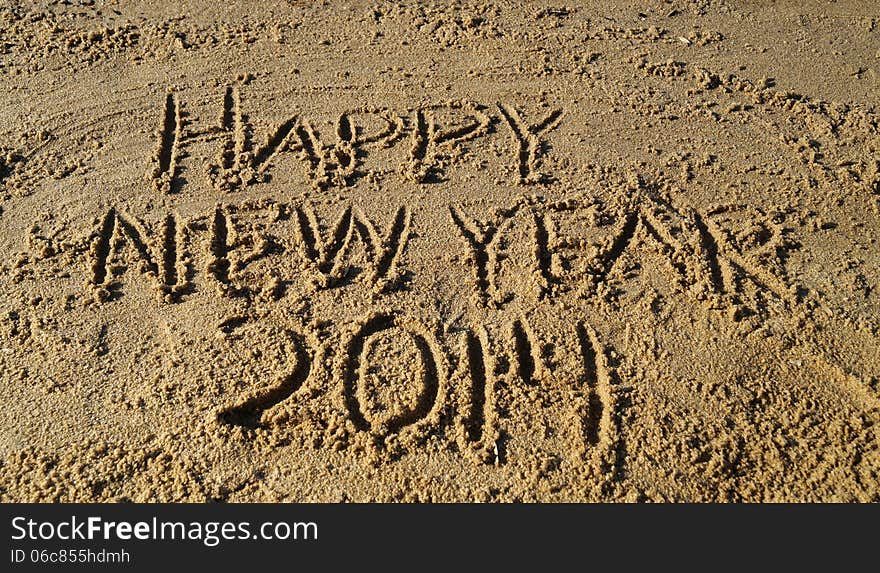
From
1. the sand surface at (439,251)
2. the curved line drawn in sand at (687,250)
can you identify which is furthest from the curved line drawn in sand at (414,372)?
the curved line drawn in sand at (687,250)

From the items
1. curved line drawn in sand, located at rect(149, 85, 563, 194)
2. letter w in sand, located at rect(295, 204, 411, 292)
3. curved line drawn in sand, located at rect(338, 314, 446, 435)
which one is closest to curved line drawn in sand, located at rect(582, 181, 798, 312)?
curved line drawn in sand, located at rect(149, 85, 563, 194)

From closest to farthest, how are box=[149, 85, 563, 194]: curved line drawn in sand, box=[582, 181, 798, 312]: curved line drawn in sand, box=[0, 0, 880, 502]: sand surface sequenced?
1. box=[0, 0, 880, 502]: sand surface
2. box=[582, 181, 798, 312]: curved line drawn in sand
3. box=[149, 85, 563, 194]: curved line drawn in sand

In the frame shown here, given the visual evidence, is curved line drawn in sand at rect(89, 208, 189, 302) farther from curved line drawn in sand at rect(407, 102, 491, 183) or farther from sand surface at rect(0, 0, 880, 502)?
curved line drawn in sand at rect(407, 102, 491, 183)

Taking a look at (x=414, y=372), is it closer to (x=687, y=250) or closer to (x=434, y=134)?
(x=687, y=250)

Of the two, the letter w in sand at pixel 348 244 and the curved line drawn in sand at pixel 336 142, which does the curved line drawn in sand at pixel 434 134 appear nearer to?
the curved line drawn in sand at pixel 336 142

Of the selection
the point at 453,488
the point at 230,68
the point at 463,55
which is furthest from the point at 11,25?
the point at 453,488
